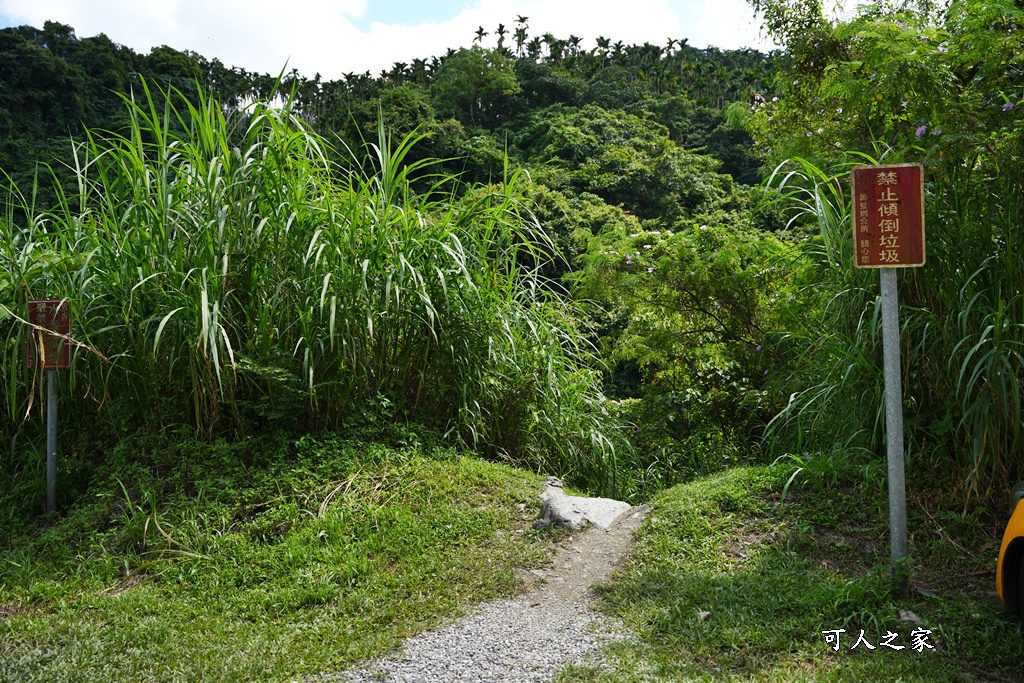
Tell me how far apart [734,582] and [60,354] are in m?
3.62

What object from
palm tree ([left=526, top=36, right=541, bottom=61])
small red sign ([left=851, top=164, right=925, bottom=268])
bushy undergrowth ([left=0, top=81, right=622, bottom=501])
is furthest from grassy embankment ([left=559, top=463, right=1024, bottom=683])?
palm tree ([left=526, top=36, right=541, bottom=61])

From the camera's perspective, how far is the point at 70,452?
15.5 ft

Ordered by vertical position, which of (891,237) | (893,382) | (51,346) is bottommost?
(893,382)

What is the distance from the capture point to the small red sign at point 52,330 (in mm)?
4160

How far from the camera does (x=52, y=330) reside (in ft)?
13.8

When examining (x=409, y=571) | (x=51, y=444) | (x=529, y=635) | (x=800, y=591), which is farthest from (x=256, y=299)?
(x=800, y=591)

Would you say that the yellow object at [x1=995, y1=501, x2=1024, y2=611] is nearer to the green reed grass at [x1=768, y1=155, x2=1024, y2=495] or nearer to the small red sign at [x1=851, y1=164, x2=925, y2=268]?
the green reed grass at [x1=768, y1=155, x2=1024, y2=495]

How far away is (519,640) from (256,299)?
248 centimetres

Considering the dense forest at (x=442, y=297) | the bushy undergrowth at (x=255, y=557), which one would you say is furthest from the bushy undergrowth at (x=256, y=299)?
the bushy undergrowth at (x=255, y=557)

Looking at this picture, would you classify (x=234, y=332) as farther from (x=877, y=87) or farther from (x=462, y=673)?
(x=877, y=87)

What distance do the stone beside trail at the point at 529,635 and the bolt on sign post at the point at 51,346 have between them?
2533 mm

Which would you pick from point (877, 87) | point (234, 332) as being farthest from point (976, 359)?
point (234, 332)

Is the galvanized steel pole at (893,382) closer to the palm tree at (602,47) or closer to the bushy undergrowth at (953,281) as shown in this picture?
the bushy undergrowth at (953,281)

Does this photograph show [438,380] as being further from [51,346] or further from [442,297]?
[51,346]
